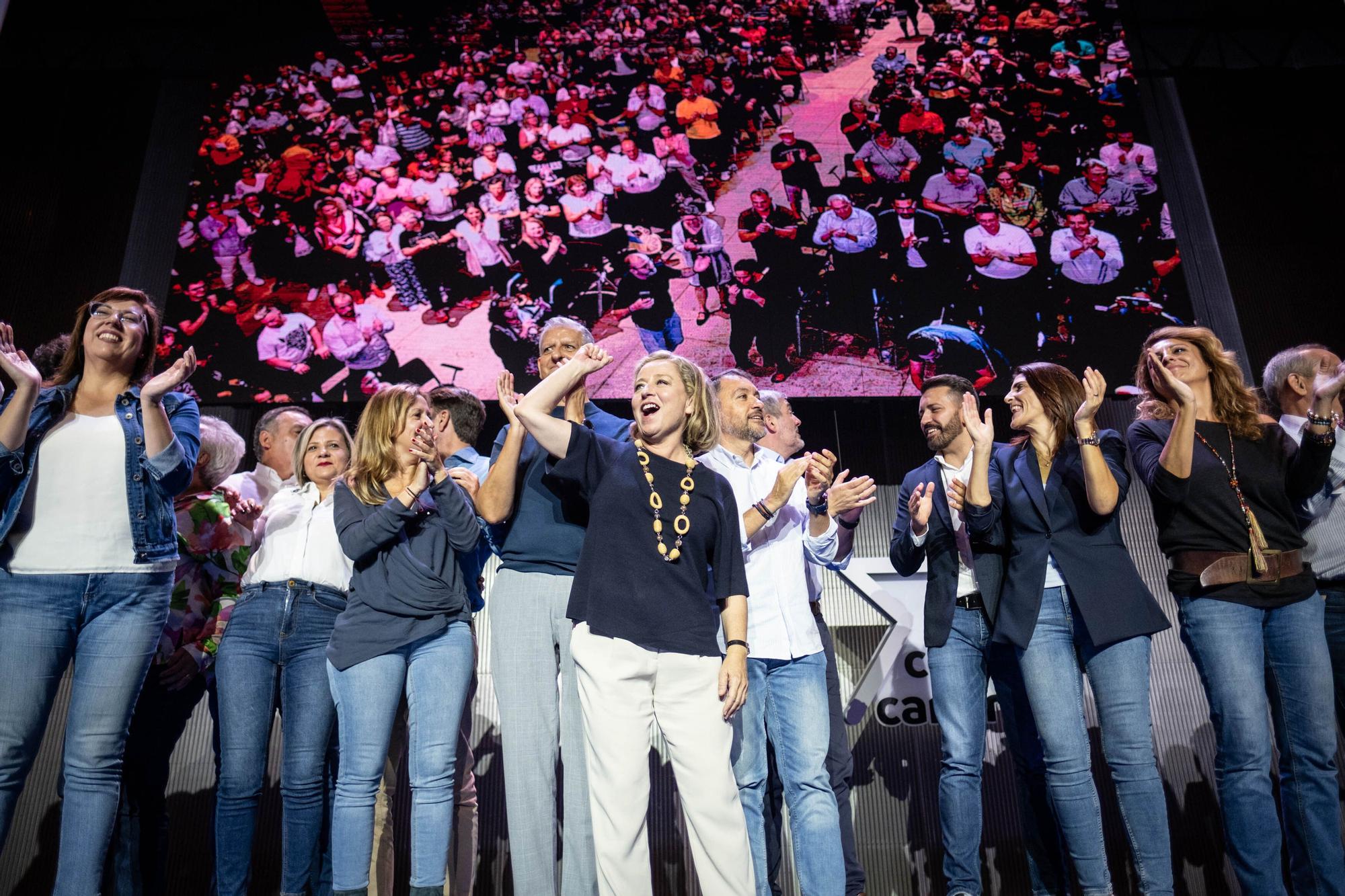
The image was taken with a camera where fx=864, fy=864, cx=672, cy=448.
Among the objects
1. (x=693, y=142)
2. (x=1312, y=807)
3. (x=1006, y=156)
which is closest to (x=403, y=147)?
(x=693, y=142)

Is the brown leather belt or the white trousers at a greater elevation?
the brown leather belt

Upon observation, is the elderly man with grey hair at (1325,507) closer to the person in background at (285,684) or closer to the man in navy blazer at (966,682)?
the man in navy blazer at (966,682)

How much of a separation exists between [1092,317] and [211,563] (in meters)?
4.09

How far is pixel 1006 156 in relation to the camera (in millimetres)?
4719

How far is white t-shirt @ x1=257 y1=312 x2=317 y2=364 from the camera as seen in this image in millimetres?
4172

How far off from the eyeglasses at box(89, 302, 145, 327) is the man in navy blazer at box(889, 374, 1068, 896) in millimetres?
2499

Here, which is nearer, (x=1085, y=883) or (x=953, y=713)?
(x=1085, y=883)

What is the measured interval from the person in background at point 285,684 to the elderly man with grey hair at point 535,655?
0.68m

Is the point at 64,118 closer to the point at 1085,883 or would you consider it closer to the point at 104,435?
the point at 104,435

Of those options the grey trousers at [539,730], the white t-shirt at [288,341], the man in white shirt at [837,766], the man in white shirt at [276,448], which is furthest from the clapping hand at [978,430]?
the white t-shirt at [288,341]

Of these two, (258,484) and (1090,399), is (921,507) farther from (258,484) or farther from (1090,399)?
(258,484)

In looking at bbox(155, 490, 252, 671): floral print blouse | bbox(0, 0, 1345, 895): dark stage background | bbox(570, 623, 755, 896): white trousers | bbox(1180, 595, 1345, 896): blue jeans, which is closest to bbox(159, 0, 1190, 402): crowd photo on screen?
bbox(0, 0, 1345, 895): dark stage background

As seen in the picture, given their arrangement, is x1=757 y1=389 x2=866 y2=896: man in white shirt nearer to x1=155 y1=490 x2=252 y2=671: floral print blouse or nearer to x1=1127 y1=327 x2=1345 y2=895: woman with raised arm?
x1=1127 y1=327 x2=1345 y2=895: woman with raised arm

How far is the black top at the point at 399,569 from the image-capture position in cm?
250
